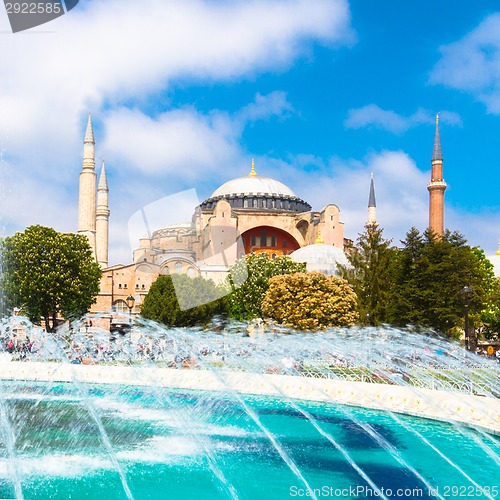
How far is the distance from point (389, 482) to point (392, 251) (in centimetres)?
2273

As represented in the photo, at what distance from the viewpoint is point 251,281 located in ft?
115

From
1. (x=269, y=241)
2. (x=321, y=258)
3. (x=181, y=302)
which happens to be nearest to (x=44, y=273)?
(x=181, y=302)

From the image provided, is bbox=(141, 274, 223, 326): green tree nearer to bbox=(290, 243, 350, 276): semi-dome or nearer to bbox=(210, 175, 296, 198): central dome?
bbox=(290, 243, 350, 276): semi-dome

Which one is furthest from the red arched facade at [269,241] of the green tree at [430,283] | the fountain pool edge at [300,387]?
the fountain pool edge at [300,387]

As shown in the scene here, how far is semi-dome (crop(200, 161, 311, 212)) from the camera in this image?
207ft

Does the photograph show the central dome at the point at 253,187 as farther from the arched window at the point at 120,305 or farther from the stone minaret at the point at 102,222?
the arched window at the point at 120,305

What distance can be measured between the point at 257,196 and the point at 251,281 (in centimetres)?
2872

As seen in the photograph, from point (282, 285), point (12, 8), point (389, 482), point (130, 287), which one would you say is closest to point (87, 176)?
point (130, 287)

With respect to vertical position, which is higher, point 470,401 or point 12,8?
point 12,8

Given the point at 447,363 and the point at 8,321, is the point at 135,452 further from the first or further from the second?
the point at 8,321

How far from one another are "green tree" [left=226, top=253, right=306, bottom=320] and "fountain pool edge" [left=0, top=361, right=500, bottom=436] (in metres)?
14.8

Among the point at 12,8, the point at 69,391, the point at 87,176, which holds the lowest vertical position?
the point at 69,391

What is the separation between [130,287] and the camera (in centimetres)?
5197

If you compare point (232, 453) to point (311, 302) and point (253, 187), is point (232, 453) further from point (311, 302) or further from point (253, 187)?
point (253, 187)
